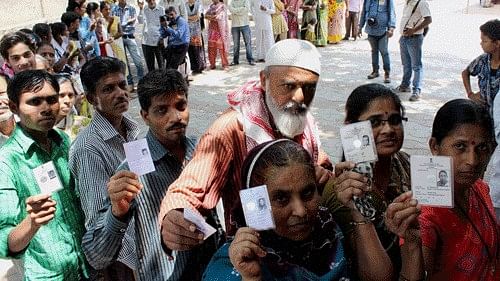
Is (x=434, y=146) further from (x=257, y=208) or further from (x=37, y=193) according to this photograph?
(x=37, y=193)

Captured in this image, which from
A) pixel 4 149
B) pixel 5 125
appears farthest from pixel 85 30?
pixel 4 149

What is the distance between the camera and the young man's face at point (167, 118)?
8.05ft

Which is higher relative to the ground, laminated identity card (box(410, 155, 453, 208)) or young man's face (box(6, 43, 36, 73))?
young man's face (box(6, 43, 36, 73))

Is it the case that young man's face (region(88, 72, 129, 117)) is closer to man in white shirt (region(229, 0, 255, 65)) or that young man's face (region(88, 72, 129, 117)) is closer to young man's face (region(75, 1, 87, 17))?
young man's face (region(75, 1, 87, 17))

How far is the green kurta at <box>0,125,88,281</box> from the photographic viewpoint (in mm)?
2318

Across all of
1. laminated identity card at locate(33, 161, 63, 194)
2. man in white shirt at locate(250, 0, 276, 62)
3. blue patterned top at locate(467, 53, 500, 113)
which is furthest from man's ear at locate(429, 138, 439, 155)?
man in white shirt at locate(250, 0, 276, 62)

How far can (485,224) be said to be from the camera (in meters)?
1.99

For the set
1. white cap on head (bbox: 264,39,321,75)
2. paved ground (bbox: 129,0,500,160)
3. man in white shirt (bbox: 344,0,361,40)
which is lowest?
paved ground (bbox: 129,0,500,160)

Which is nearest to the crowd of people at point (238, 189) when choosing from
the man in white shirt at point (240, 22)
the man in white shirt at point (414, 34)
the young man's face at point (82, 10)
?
the man in white shirt at point (414, 34)

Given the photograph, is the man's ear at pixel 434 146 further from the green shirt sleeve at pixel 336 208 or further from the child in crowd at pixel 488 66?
the child in crowd at pixel 488 66

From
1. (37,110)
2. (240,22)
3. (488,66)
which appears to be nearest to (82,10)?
(240,22)

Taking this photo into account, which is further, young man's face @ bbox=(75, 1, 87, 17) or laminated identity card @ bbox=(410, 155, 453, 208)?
young man's face @ bbox=(75, 1, 87, 17)

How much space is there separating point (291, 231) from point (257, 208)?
158 mm

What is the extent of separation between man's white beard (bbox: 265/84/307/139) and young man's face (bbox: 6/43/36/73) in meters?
2.89
